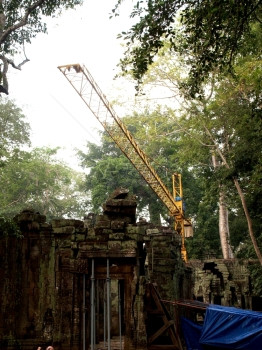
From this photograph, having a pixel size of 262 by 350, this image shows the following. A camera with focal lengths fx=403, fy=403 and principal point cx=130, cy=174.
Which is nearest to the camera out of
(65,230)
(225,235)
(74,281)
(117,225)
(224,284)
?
(74,281)

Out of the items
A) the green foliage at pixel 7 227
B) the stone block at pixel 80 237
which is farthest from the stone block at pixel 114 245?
the green foliage at pixel 7 227

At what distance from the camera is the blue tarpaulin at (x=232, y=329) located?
918cm

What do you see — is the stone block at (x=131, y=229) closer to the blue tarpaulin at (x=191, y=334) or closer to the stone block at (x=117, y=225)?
the stone block at (x=117, y=225)

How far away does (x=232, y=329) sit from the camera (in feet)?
32.4

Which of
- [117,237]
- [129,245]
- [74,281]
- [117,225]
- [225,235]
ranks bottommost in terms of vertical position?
[74,281]

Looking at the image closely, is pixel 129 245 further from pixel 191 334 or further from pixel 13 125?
pixel 13 125

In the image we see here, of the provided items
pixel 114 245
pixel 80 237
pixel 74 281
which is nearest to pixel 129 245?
pixel 114 245

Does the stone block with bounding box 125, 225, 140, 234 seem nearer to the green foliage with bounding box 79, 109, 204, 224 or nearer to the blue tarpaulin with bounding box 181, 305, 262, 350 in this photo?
the blue tarpaulin with bounding box 181, 305, 262, 350

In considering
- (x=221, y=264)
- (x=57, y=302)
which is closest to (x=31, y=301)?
(x=57, y=302)

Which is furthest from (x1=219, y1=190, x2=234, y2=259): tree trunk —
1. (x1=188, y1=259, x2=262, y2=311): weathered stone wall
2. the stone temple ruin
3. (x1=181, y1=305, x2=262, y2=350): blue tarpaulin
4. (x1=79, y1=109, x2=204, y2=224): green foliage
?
the stone temple ruin

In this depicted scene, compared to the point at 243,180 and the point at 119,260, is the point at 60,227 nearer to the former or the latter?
the point at 119,260

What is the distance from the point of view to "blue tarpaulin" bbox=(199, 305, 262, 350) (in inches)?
361

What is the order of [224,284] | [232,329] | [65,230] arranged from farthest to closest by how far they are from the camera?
[224,284]
[65,230]
[232,329]

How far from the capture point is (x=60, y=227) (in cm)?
1109
